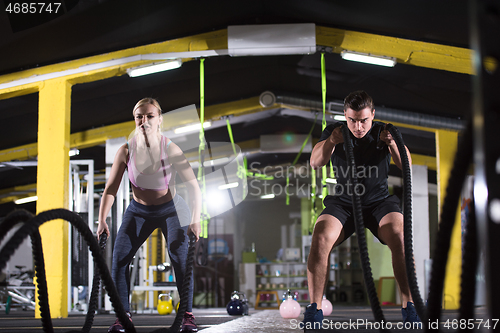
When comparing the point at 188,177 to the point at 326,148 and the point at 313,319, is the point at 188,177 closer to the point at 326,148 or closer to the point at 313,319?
the point at 326,148

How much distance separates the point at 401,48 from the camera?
545 centimetres

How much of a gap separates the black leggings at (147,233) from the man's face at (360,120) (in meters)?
1.06

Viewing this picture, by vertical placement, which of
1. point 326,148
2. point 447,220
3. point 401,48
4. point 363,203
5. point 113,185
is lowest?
point 447,220

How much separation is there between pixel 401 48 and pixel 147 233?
4080mm

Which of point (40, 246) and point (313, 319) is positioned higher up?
point (40, 246)

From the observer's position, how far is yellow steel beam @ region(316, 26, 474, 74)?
5.29 metres

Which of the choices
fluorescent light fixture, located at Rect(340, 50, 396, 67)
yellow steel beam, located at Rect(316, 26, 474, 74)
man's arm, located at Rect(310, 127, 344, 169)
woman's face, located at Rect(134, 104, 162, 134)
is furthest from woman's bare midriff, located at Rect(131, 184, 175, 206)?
fluorescent light fixture, located at Rect(340, 50, 396, 67)

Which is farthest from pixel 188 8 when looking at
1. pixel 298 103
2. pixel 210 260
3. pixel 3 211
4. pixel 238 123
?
pixel 210 260

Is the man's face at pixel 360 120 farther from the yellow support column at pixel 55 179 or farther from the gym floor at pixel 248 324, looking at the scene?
the yellow support column at pixel 55 179

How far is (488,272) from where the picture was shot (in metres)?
0.75

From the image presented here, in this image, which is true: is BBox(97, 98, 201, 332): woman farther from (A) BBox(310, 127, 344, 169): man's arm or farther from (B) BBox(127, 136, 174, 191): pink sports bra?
(A) BBox(310, 127, 344, 169): man's arm

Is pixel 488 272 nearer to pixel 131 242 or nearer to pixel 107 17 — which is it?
pixel 131 242

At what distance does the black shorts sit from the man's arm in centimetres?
22

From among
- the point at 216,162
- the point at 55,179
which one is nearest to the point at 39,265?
the point at 55,179
